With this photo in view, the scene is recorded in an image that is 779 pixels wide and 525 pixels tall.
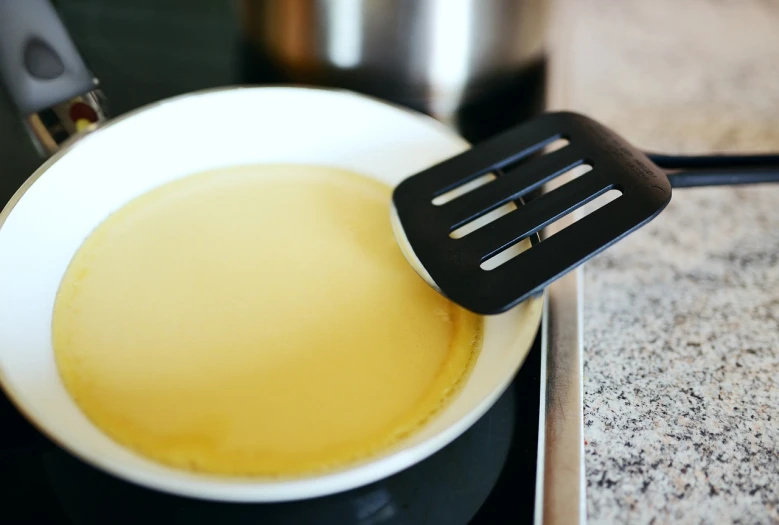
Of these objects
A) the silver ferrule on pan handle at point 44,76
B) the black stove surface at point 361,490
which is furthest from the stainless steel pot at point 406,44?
the black stove surface at point 361,490

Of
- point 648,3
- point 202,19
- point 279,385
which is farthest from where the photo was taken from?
point 648,3

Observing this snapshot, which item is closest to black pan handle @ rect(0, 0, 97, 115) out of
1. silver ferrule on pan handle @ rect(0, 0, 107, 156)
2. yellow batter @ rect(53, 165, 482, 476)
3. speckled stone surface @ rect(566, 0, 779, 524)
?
silver ferrule on pan handle @ rect(0, 0, 107, 156)

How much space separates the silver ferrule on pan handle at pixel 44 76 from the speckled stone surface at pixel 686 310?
0.44 m

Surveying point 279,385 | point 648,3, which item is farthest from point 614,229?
point 648,3

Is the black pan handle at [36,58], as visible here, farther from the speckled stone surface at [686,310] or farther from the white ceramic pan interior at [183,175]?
the speckled stone surface at [686,310]

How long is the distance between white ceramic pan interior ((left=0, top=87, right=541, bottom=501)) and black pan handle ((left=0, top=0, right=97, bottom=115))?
77 millimetres

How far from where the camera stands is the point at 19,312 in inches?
16.6

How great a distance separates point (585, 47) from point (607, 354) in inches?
A: 18.8

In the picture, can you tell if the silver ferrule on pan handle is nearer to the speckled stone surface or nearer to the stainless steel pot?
the stainless steel pot

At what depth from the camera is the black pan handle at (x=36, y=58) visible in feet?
1.75

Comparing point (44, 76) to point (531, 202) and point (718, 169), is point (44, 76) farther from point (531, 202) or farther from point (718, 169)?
point (718, 169)

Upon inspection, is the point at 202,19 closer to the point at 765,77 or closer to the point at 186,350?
the point at 186,350

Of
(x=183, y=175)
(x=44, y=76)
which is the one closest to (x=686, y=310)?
(x=183, y=175)

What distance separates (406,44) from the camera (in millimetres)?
549
